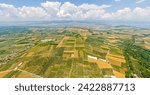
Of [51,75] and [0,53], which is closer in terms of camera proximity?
[51,75]

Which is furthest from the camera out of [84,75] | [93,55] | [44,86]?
[93,55]

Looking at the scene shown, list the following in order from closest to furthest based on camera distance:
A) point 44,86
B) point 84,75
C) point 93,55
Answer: point 44,86 < point 84,75 < point 93,55

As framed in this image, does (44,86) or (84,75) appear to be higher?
(44,86)

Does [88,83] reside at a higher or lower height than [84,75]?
higher

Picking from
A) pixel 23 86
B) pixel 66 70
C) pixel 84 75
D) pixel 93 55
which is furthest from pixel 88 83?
pixel 93 55

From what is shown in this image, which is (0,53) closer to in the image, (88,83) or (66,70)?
(66,70)

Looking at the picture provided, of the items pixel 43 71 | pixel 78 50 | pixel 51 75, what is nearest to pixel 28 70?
pixel 43 71

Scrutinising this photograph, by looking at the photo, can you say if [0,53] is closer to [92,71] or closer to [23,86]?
[92,71]

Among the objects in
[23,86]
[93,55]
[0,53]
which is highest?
[23,86]

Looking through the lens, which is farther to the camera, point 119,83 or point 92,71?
point 92,71
